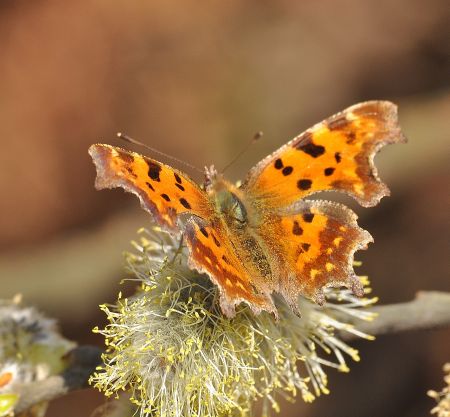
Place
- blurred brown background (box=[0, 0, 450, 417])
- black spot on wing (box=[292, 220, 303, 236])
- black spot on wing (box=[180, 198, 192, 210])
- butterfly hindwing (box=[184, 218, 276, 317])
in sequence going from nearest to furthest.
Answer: butterfly hindwing (box=[184, 218, 276, 317]), black spot on wing (box=[180, 198, 192, 210]), black spot on wing (box=[292, 220, 303, 236]), blurred brown background (box=[0, 0, 450, 417])

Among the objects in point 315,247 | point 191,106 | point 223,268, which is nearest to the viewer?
point 223,268

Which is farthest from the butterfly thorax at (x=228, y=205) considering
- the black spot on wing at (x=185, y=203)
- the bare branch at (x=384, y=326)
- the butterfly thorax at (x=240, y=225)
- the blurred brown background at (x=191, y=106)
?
the blurred brown background at (x=191, y=106)

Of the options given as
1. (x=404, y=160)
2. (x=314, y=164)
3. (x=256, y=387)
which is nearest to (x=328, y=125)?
(x=314, y=164)

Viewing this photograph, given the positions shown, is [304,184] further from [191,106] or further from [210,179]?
[191,106]

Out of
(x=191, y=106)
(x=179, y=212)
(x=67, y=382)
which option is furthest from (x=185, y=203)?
(x=191, y=106)

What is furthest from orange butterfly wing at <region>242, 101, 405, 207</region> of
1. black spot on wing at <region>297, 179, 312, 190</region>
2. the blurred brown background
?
the blurred brown background

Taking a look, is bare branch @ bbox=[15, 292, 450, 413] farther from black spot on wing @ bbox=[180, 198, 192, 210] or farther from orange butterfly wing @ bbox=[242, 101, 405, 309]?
black spot on wing @ bbox=[180, 198, 192, 210]
